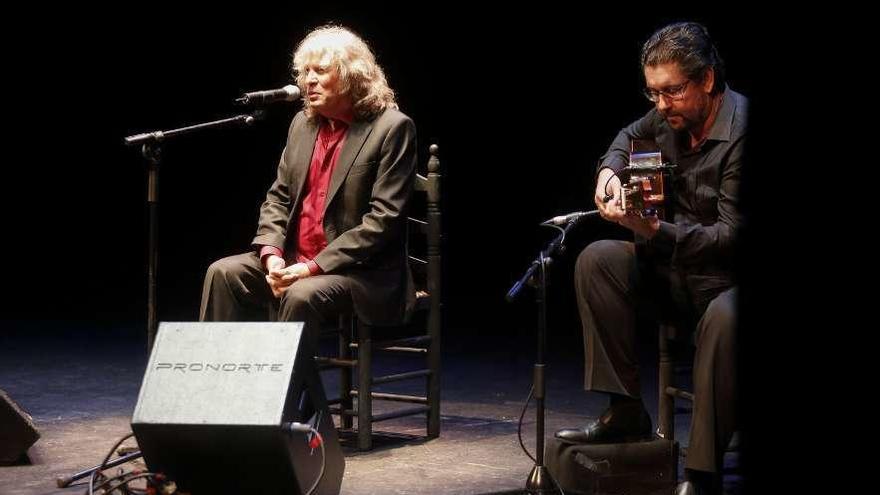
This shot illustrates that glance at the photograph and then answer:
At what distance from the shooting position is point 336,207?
11.9 feet

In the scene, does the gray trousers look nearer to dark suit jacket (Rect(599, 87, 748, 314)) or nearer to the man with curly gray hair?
the man with curly gray hair

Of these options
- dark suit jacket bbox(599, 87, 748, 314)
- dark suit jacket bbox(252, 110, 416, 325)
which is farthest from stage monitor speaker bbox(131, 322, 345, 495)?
dark suit jacket bbox(599, 87, 748, 314)

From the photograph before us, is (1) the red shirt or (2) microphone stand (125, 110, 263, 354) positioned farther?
(1) the red shirt

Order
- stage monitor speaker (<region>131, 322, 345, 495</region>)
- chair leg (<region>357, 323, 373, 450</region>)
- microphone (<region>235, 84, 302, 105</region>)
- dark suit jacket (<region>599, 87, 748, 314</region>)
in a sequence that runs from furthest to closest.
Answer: chair leg (<region>357, 323, 373, 450</region>), microphone (<region>235, 84, 302, 105</region>), dark suit jacket (<region>599, 87, 748, 314</region>), stage monitor speaker (<region>131, 322, 345, 495</region>)

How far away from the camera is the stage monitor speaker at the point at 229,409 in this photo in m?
2.48

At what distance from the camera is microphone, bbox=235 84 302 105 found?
3.24 m

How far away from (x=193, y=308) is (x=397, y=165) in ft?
10.9

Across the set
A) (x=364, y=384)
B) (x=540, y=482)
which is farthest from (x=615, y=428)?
(x=364, y=384)

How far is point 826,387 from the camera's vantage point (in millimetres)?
771

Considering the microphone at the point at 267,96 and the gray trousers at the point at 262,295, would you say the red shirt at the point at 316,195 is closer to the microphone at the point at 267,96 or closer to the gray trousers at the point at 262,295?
the gray trousers at the point at 262,295

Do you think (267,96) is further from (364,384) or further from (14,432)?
(14,432)

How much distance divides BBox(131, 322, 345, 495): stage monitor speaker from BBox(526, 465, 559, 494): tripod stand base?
0.56 metres

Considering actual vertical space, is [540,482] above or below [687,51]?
below

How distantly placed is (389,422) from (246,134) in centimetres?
314
